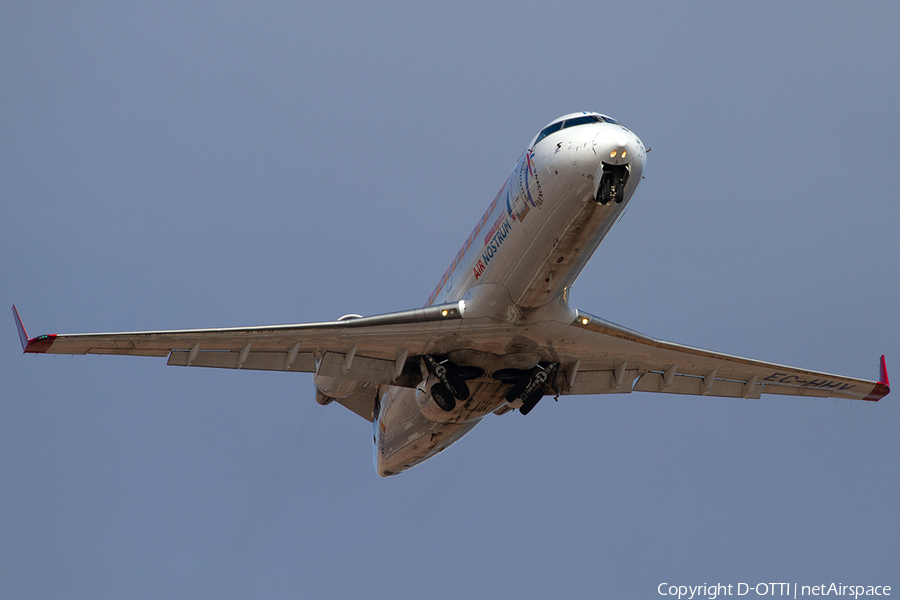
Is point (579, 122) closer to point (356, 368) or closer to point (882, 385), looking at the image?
point (356, 368)

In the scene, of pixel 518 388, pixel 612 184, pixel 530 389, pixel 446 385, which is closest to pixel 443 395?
pixel 446 385

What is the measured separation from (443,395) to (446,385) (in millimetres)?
310

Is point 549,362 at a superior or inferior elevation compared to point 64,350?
superior

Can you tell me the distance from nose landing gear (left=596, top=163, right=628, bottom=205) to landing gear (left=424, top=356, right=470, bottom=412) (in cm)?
760

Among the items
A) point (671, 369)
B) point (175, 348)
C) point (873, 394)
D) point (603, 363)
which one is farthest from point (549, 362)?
point (873, 394)

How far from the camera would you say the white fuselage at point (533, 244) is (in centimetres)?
2328

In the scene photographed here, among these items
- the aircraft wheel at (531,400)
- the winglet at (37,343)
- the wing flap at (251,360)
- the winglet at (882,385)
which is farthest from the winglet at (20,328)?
the winglet at (882,385)

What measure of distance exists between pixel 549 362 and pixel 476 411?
306 centimetres

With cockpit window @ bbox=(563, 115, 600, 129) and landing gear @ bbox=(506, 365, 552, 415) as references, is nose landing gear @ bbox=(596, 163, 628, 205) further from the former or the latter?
landing gear @ bbox=(506, 365, 552, 415)

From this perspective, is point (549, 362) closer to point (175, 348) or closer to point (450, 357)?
point (450, 357)

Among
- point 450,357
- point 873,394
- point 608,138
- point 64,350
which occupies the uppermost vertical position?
point 873,394

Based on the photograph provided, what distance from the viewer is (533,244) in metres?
24.7

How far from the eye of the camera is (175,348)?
88.1 ft

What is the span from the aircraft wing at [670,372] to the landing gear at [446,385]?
10.8ft
